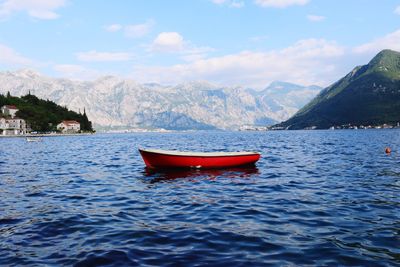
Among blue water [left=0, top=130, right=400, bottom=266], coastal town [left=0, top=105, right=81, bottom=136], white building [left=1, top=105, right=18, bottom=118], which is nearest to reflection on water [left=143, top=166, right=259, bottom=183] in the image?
blue water [left=0, top=130, right=400, bottom=266]

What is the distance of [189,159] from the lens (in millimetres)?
27953

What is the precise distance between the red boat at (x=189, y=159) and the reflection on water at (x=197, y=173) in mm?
460

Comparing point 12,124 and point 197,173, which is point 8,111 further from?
point 197,173

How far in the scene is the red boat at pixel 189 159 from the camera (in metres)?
27.7

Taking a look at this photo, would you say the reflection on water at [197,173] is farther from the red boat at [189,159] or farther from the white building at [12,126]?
the white building at [12,126]

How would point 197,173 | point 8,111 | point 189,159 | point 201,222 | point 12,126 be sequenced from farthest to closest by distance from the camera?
point 8,111
point 12,126
point 189,159
point 197,173
point 201,222

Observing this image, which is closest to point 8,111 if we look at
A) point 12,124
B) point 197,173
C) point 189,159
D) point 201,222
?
point 12,124

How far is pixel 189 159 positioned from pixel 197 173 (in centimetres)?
156

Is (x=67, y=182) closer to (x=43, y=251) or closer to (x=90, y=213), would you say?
(x=90, y=213)

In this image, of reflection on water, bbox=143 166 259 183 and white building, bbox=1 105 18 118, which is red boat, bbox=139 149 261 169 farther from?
white building, bbox=1 105 18 118

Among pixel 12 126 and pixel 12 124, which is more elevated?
pixel 12 124

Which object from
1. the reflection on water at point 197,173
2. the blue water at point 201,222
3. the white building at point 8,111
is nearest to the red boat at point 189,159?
the reflection on water at point 197,173

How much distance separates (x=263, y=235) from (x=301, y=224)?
2241mm

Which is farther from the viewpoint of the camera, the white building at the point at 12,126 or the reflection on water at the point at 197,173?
the white building at the point at 12,126
